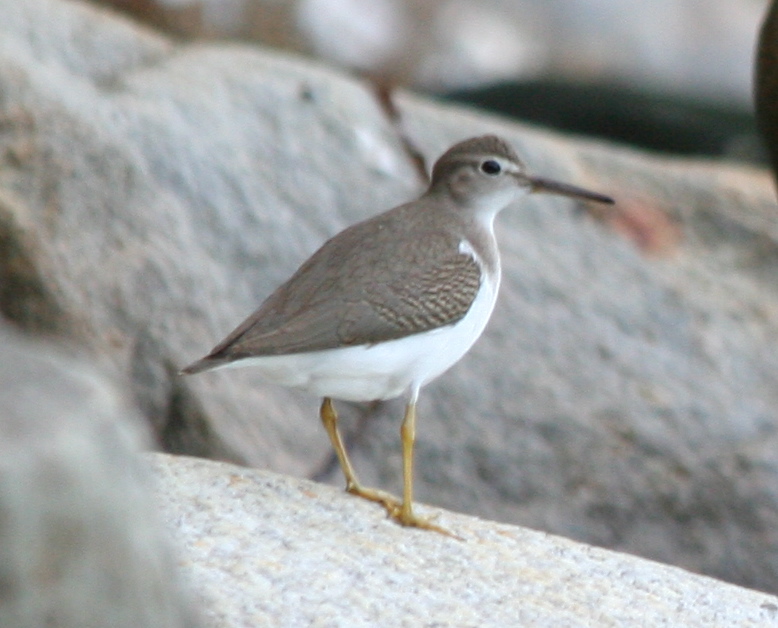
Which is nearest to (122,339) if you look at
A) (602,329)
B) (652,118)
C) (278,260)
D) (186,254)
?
(186,254)

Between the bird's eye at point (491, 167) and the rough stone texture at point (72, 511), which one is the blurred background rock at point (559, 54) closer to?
the bird's eye at point (491, 167)

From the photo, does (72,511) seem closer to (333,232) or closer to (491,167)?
(491,167)

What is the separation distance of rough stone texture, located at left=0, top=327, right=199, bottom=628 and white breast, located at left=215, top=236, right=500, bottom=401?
262 centimetres

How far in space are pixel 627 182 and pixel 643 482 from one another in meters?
2.36

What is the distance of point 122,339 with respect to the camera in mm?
6945

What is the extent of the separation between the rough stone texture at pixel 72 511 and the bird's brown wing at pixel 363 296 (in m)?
2.59

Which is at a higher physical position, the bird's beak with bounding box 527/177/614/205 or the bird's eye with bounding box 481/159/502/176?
the bird's eye with bounding box 481/159/502/176

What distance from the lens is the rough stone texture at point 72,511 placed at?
8.63 ft

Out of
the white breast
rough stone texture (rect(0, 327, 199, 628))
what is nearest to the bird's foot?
the white breast

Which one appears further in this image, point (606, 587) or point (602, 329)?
point (602, 329)

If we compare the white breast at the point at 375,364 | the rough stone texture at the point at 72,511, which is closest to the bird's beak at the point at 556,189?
the white breast at the point at 375,364

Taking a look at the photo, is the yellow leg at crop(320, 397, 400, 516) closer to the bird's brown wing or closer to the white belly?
the white belly

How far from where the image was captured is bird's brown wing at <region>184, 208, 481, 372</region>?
5.66m

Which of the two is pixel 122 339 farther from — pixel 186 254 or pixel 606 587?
pixel 606 587
